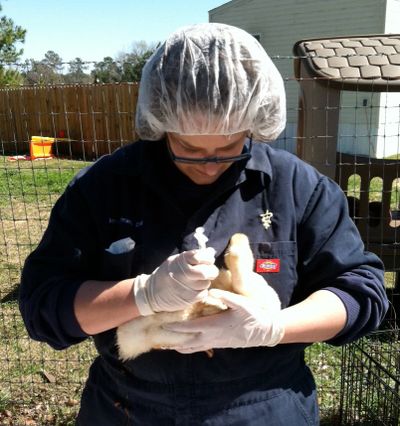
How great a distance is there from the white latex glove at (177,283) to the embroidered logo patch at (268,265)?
7.9 inches

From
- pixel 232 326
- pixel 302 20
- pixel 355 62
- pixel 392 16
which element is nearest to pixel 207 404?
pixel 232 326

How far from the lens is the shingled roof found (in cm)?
330

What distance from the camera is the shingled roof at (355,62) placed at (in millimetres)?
3305

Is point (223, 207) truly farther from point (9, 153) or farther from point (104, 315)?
point (9, 153)

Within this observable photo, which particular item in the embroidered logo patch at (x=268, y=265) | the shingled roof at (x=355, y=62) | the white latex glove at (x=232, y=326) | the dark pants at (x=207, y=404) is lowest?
the dark pants at (x=207, y=404)

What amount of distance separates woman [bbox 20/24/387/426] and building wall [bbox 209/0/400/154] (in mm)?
9389

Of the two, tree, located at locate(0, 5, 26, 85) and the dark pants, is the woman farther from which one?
tree, located at locate(0, 5, 26, 85)

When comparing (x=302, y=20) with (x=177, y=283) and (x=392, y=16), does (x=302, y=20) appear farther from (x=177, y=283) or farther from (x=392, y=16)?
(x=177, y=283)

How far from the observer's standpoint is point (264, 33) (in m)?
14.4

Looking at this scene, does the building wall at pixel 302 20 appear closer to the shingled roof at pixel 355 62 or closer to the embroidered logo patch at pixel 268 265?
the shingled roof at pixel 355 62

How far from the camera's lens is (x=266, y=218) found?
4.95 feet

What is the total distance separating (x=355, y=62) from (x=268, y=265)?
7.78 feet

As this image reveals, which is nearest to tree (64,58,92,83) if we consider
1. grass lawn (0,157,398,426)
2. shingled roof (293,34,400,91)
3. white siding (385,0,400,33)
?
grass lawn (0,157,398,426)

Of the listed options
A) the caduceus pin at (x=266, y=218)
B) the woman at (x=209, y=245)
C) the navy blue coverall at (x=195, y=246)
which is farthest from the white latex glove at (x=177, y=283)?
the caduceus pin at (x=266, y=218)
